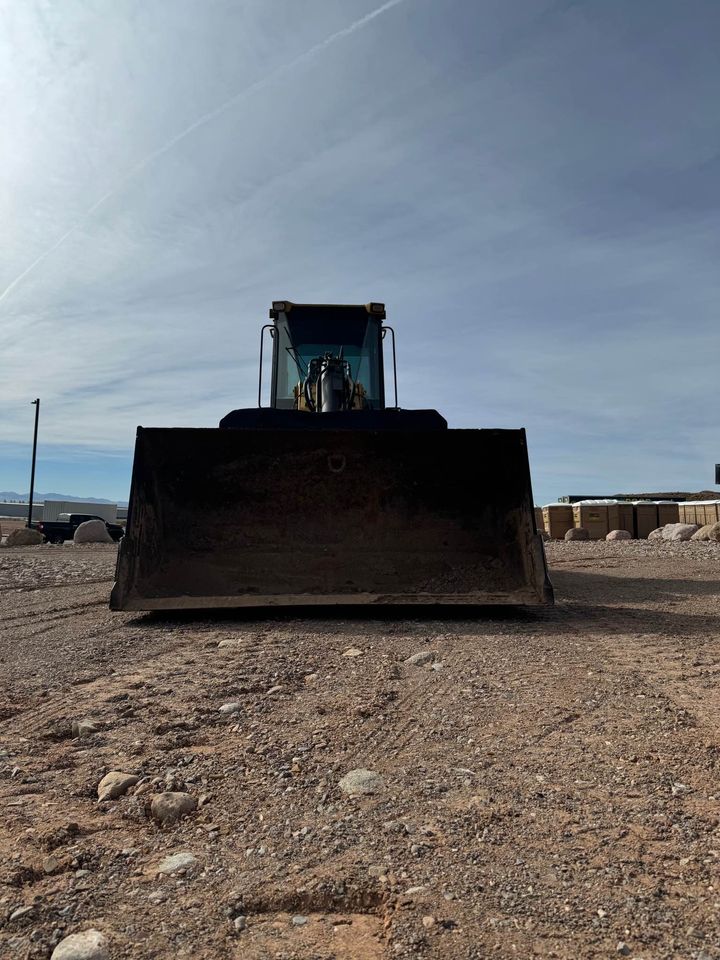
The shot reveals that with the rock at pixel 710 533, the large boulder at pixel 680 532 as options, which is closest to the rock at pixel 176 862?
the rock at pixel 710 533

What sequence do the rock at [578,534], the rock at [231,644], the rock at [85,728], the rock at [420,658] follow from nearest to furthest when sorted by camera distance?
1. the rock at [85,728]
2. the rock at [420,658]
3. the rock at [231,644]
4. the rock at [578,534]

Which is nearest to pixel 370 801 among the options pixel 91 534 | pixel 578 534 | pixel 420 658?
pixel 420 658

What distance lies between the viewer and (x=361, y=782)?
2.15 metres

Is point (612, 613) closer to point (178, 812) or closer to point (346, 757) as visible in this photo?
point (346, 757)

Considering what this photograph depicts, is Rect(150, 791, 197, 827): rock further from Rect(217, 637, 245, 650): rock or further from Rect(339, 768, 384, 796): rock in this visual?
Rect(217, 637, 245, 650): rock

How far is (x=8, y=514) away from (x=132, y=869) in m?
74.3

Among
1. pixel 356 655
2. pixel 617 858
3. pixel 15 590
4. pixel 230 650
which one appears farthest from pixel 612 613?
pixel 15 590

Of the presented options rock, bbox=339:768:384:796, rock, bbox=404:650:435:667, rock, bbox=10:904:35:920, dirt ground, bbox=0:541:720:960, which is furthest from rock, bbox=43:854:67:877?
rock, bbox=404:650:435:667

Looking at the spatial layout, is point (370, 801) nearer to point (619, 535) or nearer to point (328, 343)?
point (328, 343)

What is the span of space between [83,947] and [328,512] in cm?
425

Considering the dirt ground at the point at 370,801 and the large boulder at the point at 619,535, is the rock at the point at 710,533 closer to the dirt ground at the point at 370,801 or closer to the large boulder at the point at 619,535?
the large boulder at the point at 619,535

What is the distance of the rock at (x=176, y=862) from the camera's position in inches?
66.5

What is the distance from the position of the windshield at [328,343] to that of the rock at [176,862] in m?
6.57

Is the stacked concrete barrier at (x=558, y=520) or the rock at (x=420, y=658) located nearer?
the rock at (x=420, y=658)
